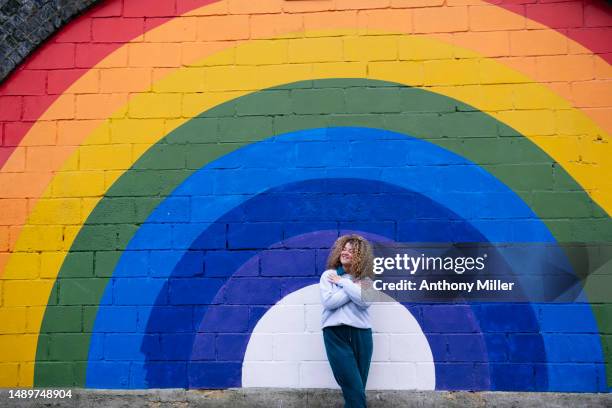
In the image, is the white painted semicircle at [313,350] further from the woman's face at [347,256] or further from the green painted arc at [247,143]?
the green painted arc at [247,143]

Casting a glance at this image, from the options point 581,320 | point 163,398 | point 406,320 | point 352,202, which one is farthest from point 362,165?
point 163,398

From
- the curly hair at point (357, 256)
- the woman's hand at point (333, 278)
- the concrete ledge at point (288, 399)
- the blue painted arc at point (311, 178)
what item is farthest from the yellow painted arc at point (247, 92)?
the woman's hand at point (333, 278)

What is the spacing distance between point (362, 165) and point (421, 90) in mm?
825

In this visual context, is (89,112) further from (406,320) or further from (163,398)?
(406,320)

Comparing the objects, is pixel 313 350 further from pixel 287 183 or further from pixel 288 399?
pixel 287 183

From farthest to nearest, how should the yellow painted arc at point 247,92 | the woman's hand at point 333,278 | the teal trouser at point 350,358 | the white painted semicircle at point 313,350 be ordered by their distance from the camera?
the yellow painted arc at point 247,92, the white painted semicircle at point 313,350, the woman's hand at point 333,278, the teal trouser at point 350,358

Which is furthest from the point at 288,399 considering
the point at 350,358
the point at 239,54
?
the point at 239,54

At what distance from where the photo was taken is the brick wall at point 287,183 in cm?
519

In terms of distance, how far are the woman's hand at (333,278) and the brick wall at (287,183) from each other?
0.43 metres

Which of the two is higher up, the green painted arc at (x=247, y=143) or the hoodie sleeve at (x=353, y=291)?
the green painted arc at (x=247, y=143)

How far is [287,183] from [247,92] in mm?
885

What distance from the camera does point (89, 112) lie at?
557 centimetres

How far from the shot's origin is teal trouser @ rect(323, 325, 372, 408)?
469 centimetres

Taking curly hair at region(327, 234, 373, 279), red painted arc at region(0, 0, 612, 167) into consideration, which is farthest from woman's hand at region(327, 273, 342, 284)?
red painted arc at region(0, 0, 612, 167)
